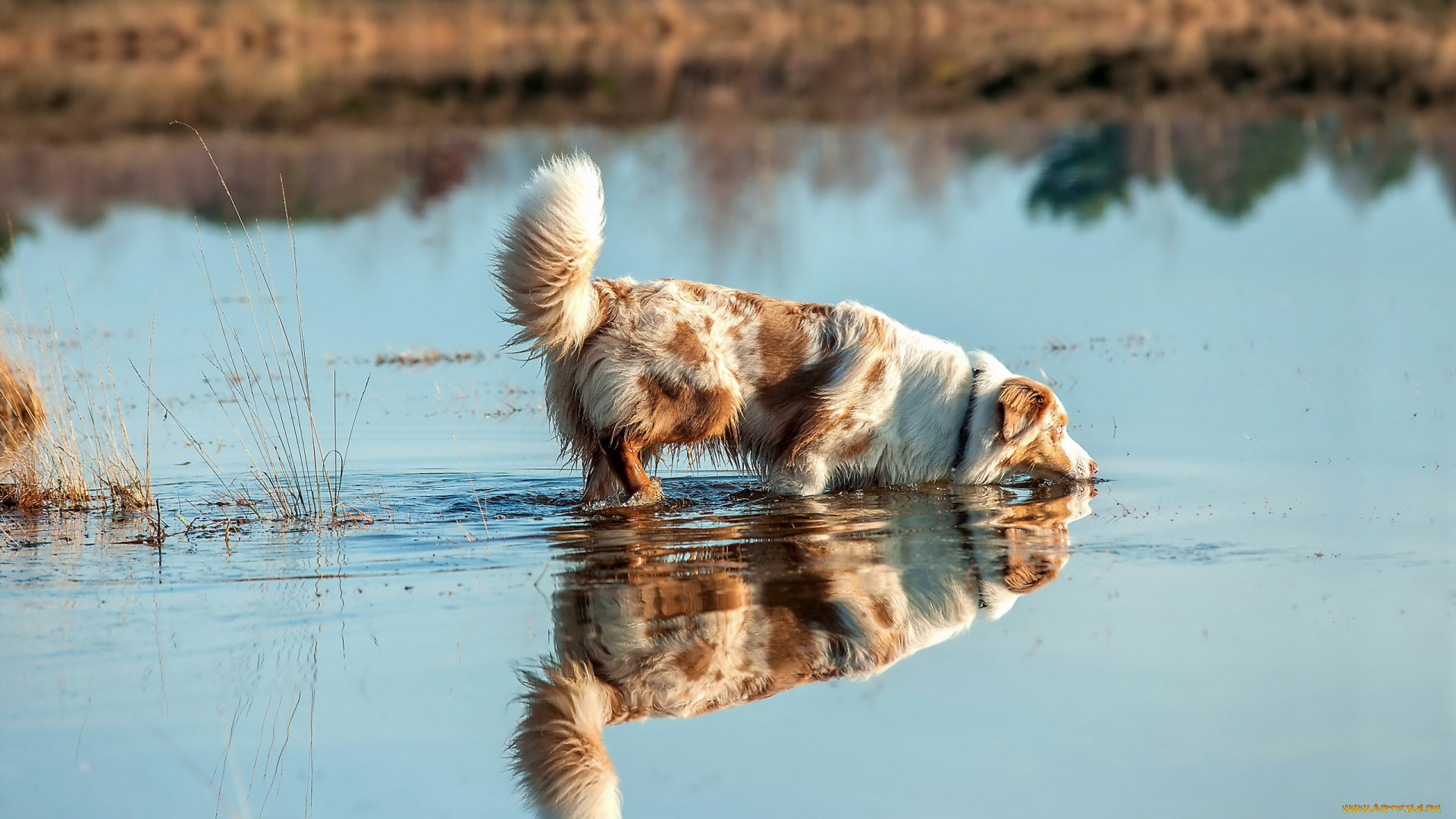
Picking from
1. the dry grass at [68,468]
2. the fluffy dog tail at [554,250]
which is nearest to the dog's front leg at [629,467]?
the fluffy dog tail at [554,250]

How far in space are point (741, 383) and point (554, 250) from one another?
4.66ft

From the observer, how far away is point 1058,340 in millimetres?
12219

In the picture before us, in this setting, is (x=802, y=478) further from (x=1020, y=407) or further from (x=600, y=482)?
(x=1020, y=407)

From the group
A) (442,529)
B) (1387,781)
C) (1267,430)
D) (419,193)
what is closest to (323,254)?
(419,193)

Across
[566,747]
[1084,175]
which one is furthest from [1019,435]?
[1084,175]

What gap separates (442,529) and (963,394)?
125 inches

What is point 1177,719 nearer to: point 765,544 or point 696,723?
point 696,723

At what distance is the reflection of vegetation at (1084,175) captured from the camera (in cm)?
1877

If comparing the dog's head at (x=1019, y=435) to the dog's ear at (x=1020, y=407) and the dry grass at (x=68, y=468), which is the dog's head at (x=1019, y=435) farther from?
the dry grass at (x=68, y=468)

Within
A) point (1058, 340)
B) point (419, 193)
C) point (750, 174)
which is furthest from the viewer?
point (750, 174)

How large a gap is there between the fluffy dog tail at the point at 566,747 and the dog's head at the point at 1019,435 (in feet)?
12.4

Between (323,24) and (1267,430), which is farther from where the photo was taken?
(323,24)

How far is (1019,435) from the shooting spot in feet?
25.9

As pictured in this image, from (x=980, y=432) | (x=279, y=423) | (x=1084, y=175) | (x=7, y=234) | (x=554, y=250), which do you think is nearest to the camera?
(x=554, y=250)
